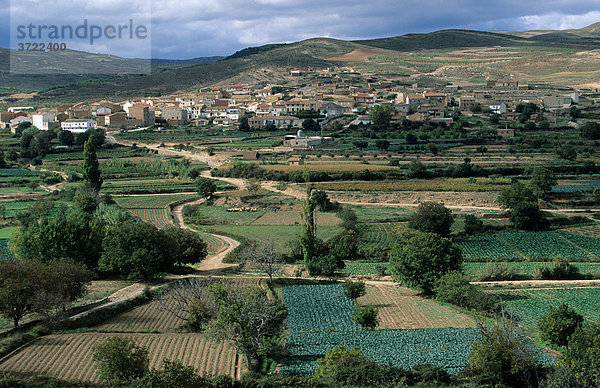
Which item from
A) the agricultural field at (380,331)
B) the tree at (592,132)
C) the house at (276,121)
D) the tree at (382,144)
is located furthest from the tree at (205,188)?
the tree at (592,132)

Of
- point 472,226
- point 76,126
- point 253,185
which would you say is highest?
point 76,126

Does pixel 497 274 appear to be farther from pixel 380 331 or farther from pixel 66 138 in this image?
pixel 66 138

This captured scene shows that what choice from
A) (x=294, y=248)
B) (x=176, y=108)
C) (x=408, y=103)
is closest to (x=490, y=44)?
(x=408, y=103)

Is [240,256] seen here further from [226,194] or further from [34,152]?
[34,152]

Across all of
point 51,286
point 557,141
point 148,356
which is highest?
point 557,141

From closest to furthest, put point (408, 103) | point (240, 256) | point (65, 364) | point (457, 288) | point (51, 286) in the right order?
1. point (65, 364)
2. point (51, 286)
3. point (457, 288)
4. point (240, 256)
5. point (408, 103)

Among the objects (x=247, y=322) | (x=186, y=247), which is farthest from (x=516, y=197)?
(x=247, y=322)

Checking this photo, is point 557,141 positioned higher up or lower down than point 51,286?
higher up

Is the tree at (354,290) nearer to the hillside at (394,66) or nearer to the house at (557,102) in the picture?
the house at (557,102)
